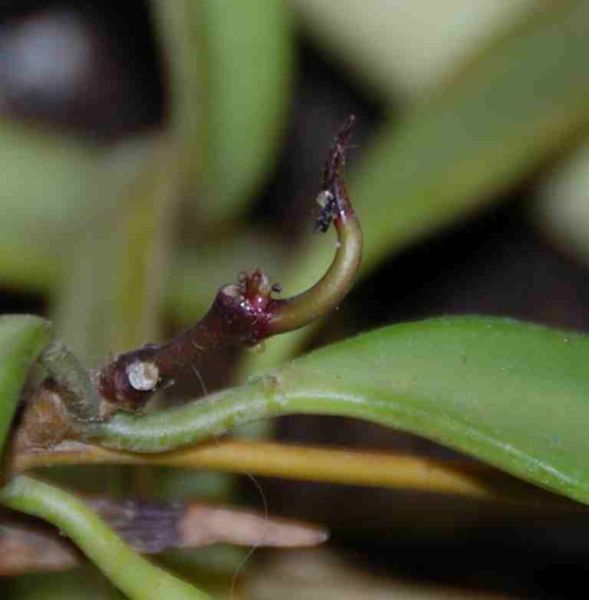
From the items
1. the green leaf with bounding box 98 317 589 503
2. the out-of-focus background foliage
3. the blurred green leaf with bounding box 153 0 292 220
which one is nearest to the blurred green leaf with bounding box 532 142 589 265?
the out-of-focus background foliage

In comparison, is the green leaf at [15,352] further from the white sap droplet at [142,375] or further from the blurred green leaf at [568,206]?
the blurred green leaf at [568,206]

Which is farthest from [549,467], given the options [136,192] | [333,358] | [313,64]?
[313,64]

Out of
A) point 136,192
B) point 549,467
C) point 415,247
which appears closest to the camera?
point 549,467

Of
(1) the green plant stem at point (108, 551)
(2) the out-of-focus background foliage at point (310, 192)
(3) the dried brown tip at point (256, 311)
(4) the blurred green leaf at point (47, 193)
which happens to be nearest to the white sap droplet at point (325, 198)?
(3) the dried brown tip at point (256, 311)

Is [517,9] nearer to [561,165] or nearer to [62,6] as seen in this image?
[561,165]

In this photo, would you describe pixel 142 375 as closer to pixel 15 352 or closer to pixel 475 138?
pixel 15 352

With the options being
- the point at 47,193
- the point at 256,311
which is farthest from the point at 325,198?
the point at 47,193
